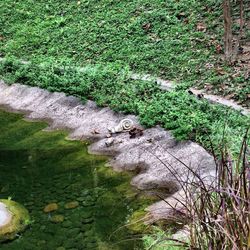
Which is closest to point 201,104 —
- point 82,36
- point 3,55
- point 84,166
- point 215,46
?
point 84,166

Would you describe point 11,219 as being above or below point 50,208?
above

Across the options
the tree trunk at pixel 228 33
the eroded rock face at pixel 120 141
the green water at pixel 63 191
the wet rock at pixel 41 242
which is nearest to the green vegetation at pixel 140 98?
the eroded rock face at pixel 120 141

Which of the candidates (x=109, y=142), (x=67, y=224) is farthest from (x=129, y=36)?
(x=67, y=224)

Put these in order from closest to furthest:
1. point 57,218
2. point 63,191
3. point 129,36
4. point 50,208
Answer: point 57,218, point 50,208, point 63,191, point 129,36

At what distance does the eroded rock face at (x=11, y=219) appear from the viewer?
257 inches

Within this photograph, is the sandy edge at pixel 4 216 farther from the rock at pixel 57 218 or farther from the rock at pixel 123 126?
the rock at pixel 123 126

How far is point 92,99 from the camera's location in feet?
34.9

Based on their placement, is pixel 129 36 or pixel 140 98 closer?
pixel 140 98

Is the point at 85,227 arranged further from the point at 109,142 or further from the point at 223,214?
the point at 223,214

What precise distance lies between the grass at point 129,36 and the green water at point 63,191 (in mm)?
2834

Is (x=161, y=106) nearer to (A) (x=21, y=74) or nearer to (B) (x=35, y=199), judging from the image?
(B) (x=35, y=199)

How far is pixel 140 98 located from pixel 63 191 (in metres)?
3.04

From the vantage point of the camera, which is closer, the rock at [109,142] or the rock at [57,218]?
the rock at [57,218]

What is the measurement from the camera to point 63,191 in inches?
305
